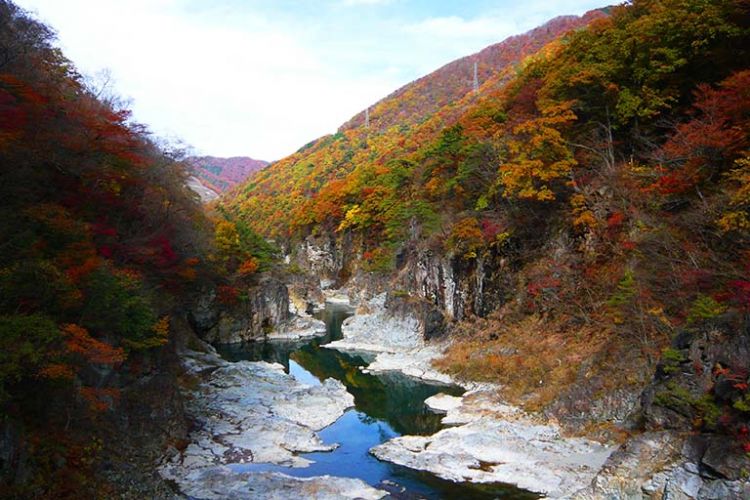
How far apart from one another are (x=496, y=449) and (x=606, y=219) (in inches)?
510

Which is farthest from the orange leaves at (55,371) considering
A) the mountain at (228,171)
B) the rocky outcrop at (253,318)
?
the mountain at (228,171)

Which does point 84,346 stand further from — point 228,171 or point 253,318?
point 228,171

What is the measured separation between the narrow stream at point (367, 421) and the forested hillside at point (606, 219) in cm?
396

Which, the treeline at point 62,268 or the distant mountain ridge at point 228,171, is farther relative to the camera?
the distant mountain ridge at point 228,171

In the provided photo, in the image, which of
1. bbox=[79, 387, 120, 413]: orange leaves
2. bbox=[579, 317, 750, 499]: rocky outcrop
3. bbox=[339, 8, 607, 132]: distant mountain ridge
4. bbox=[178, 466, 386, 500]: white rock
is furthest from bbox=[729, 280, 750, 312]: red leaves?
bbox=[339, 8, 607, 132]: distant mountain ridge

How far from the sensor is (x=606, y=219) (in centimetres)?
2444

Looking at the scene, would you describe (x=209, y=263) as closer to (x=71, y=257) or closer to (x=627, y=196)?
(x=71, y=257)

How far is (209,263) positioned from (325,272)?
36645mm

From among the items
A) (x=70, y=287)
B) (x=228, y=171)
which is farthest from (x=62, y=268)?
(x=228, y=171)

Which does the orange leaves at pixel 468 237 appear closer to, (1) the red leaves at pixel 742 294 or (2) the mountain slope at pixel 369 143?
(1) the red leaves at pixel 742 294

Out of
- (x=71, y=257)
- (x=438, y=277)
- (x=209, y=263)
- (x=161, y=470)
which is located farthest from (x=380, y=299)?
(x=71, y=257)

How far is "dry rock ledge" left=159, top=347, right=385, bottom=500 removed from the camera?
47.9 feet

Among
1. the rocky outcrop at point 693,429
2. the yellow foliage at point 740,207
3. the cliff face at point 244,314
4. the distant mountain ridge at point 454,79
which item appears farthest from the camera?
the distant mountain ridge at point 454,79

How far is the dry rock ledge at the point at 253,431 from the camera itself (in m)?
14.6
